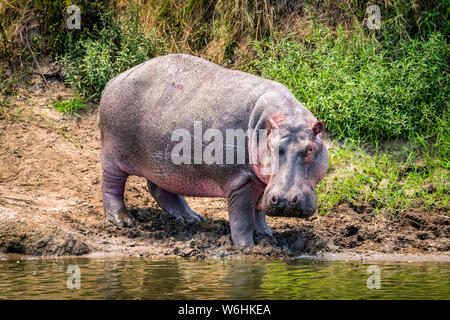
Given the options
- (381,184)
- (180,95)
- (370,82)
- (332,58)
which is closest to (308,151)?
(180,95)

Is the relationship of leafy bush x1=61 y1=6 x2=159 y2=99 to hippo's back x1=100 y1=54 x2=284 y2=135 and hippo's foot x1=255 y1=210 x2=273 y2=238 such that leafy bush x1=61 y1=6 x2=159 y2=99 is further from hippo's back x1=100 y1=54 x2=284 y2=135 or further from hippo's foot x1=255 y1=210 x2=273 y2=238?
hippo's foot x1=255 y1=210 x2=273 y2=238

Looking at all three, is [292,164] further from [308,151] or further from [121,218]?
[121,218]

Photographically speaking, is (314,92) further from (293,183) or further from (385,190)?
(293,183)

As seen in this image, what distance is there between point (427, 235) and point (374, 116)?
6.68 feet

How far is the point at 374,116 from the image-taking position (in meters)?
8.62

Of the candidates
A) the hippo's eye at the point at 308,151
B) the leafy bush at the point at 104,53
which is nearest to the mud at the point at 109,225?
the leafy bush at the point at 104,53

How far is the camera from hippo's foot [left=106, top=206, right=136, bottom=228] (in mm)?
7363

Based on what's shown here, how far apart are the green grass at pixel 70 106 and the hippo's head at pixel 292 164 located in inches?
164

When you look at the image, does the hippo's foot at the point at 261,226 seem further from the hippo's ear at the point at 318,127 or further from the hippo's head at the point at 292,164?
the hippo's ear at the point at 318,127

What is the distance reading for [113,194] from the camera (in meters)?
7.55

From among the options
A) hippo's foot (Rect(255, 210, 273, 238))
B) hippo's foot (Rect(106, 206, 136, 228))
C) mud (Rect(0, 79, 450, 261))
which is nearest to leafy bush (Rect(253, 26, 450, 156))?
mud (Rect(0, 79, 450, 261))

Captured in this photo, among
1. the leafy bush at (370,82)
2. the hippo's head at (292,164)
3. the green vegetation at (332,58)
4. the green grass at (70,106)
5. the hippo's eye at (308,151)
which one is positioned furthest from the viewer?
the green grass at (70,106)

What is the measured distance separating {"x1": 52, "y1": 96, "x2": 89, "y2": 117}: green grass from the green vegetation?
0.05 ft

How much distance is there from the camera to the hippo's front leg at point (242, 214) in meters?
6.50
